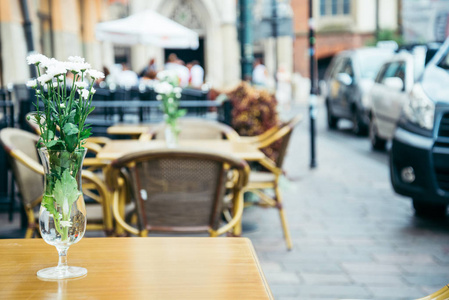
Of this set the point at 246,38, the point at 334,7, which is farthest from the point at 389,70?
the point at 334,7

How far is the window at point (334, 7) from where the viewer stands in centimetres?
3659

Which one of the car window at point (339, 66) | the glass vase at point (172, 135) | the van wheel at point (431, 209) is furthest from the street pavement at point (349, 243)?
the car window at point (339, 66)

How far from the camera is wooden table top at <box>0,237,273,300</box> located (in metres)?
1.86

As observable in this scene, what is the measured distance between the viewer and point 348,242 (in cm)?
557

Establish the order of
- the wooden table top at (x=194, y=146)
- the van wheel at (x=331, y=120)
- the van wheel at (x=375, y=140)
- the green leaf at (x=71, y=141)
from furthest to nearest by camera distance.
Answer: the van wheel at (x=331, y=120) → the van wheel at (x=375, y=140) → the wooden table top at (x=194, y=146) → the green leaf at (x=71, y=141)

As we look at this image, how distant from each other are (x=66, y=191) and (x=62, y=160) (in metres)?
0.09

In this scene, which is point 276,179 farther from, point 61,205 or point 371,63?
point 371,63

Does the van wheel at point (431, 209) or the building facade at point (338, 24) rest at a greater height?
the building facade at point (338, 24)

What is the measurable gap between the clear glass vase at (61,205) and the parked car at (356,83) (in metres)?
12.0

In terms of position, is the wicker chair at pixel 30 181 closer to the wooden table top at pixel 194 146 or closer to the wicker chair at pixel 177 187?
the wicker chair at pixel 177 187

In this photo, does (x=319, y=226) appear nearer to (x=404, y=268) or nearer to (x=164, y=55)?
(x=404, y=268)

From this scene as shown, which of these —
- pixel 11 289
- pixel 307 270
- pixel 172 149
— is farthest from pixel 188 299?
pixel 307 270

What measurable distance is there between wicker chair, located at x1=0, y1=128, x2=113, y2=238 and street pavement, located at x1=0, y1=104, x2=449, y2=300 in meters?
1.16

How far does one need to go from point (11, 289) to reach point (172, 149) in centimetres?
164
